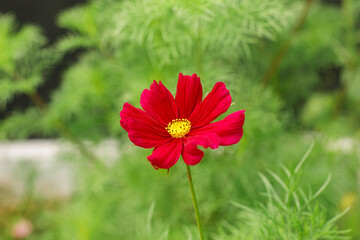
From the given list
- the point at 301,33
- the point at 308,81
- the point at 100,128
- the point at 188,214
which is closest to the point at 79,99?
the point at 100,128

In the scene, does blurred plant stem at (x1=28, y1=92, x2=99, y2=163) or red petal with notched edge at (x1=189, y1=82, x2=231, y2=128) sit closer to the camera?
red petal with notched edge at (x1=189, y1=82, x2=231, y2=128)

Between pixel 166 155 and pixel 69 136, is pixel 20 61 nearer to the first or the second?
pixel 69 136

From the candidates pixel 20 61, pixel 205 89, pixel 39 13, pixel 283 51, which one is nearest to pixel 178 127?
pixel 205 89

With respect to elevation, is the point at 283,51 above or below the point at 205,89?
above

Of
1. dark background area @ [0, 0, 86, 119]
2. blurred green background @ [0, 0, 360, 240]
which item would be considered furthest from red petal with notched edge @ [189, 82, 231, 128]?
dark background area @ [0, 0, 86, 119]

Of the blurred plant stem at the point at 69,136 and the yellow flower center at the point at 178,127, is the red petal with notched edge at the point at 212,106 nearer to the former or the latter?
the yellow flower center at the point at 178,127

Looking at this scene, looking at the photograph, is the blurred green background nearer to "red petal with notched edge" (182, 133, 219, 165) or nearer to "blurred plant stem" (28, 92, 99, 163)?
"blurred plant stem" (28, 92, 99, 163)
